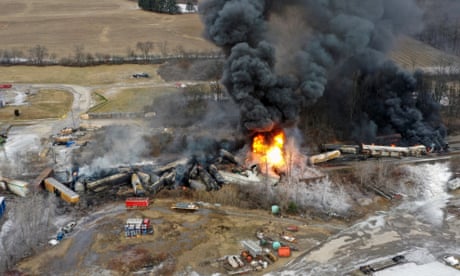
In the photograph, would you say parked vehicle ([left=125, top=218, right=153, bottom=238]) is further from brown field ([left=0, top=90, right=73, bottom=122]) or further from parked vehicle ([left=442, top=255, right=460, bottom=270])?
brown field ([left=0, top=90, right=73, bottom=122])

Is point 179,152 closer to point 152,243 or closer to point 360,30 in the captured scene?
point 152,243

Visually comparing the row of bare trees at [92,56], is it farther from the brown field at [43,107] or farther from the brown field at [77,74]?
the brown field at [43,107]

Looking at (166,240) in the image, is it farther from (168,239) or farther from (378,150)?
(378,150)

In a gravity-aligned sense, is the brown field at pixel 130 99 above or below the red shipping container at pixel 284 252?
above

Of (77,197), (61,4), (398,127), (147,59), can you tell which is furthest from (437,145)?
(61,4)

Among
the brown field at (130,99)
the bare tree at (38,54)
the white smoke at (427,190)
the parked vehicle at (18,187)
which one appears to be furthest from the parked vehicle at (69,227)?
the bare tree at (38,54)
